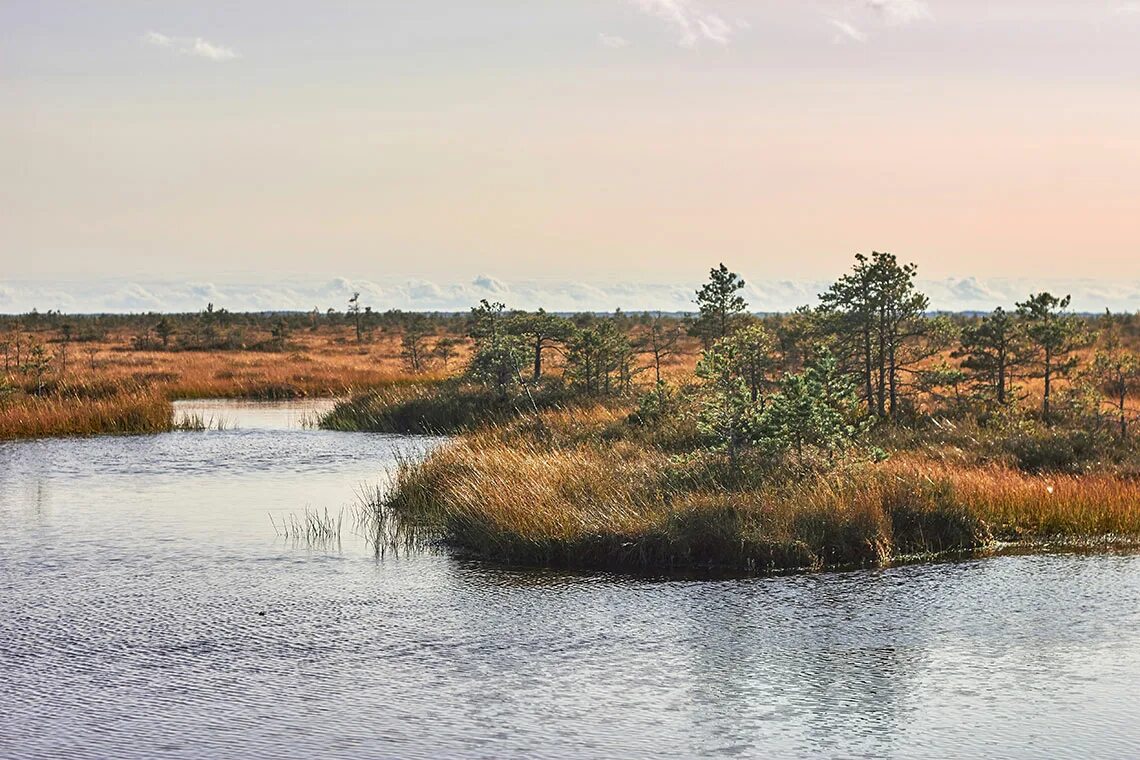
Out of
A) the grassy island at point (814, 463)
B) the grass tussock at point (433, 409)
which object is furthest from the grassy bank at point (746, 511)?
the grass tussock at point (433, 409)

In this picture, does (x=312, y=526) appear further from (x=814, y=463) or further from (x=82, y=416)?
(x=82, y=416)

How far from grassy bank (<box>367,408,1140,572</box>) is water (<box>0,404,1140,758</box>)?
71cm

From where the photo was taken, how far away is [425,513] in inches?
725

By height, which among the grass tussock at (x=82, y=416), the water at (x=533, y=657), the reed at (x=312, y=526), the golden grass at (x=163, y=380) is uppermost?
the golden grass at (x=163, y=380)

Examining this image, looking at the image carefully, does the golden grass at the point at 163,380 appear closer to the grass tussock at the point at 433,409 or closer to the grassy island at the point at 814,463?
the grass tussock at the point at 433,409

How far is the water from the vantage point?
9.10 metres

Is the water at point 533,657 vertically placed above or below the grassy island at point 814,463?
below

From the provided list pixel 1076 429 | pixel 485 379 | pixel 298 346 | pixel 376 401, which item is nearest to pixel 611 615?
pixel 1076 429

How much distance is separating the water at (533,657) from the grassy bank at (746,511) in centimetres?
71

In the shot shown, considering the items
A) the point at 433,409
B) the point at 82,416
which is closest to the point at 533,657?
the point at 433,409

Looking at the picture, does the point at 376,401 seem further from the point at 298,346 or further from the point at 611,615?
the point at 298,346

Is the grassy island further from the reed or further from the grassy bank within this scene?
the reed

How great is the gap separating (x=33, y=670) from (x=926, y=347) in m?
18.8

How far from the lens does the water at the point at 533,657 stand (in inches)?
358
